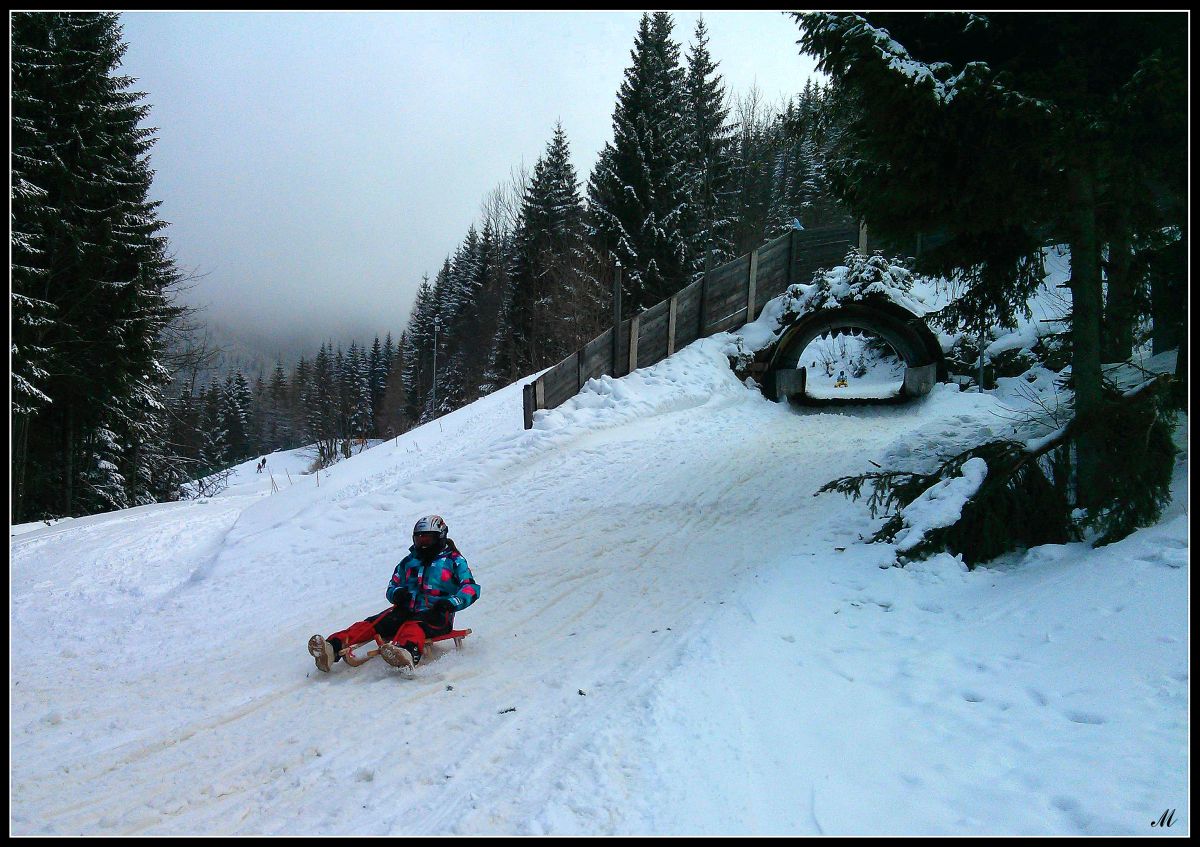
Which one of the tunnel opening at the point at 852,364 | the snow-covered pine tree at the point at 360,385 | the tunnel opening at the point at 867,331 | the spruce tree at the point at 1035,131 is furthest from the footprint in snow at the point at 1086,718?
the snow-covered pine tree at the point at 360,385

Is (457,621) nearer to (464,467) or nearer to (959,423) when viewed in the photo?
(464,467)

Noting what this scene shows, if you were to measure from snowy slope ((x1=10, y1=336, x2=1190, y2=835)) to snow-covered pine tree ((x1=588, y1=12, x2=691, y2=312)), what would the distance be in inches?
741

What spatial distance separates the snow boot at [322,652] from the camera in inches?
178

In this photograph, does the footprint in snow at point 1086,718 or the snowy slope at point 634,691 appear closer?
the snowy slope at point 634,691

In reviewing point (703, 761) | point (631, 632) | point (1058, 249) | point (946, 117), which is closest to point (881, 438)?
A: point (1058, 249)

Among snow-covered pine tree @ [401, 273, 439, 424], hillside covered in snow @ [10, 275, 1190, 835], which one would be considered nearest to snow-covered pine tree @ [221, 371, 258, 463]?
snow-covered pine tree @ [401, 273, 439, 424]

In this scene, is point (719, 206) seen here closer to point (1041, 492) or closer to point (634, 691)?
point (1041, 492)

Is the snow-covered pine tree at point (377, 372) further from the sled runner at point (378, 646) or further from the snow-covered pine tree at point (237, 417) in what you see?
the sled runner at point (378, 646)

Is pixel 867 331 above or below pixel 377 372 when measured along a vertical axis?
below

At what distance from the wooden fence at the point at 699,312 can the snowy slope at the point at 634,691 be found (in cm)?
640

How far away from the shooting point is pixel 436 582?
5.03 m

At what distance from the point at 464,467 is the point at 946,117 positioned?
877 centimetres

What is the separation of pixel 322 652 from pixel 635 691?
239 centimetres

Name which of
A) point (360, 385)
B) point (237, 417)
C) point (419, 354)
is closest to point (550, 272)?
point (419, 354)
